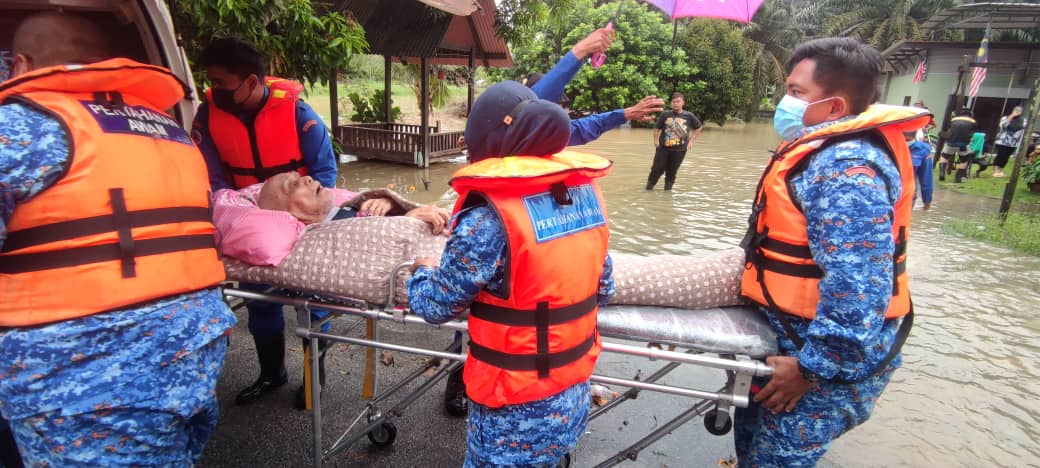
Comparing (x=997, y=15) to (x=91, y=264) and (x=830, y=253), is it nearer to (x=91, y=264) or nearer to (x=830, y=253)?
(x=830, y=253)

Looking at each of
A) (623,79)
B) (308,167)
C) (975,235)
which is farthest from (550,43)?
(308,167)

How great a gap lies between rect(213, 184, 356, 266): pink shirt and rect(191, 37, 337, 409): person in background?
0.59 m

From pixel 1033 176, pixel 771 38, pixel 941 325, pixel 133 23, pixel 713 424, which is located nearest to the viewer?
pixel 133 23

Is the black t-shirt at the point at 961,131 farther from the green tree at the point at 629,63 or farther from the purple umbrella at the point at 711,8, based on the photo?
the green tree at the point at 629,63

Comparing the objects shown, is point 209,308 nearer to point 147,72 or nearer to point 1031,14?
point 147,72

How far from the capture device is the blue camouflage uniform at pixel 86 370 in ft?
4.56

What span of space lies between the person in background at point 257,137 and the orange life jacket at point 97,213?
4.61 ft

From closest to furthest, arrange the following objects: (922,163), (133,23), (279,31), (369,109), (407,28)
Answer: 1. (133,23)
2. (279,31)
3. (922,163)
4. (407,28)
5. (369,109)

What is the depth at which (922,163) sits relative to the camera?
843 cm

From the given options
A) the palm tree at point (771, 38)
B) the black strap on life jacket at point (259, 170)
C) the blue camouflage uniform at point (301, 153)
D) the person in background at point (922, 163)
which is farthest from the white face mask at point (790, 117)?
the palm tree at point (771, 38)

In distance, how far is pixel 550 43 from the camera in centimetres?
2638

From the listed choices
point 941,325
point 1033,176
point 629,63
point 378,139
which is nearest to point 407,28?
point 378,139

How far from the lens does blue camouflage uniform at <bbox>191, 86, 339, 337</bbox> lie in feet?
10.4

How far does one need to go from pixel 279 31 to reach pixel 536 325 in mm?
3980
